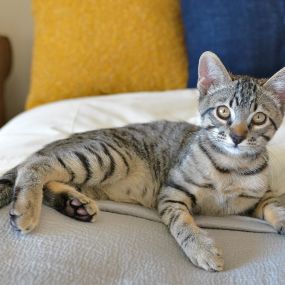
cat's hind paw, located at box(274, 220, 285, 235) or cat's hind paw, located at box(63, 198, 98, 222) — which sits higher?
cat's hind paw, located at box(63, 198, 98, 222)

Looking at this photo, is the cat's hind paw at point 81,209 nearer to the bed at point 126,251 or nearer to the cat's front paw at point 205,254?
the bed at point 126,251

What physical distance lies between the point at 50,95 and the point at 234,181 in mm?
1104

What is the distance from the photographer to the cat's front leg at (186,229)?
859 millimetres

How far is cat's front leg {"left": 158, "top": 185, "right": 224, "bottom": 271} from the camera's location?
86cm

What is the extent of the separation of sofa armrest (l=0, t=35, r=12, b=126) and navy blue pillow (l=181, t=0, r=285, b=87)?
104 centimetres

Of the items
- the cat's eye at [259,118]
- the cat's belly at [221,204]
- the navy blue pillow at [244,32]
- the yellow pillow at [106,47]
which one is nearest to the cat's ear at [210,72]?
the cat's eye at [259,118]

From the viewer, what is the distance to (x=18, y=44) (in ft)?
8.04

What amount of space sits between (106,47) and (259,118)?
1.03 metres

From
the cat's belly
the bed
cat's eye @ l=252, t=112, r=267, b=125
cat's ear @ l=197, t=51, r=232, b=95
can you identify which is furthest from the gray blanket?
cat's ear @ l=197, t=51, r=232, b=95

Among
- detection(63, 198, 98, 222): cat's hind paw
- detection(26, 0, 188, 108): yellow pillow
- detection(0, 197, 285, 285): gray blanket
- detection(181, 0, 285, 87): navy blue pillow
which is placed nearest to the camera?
detection(0, 197, 285, 285): gray blanket

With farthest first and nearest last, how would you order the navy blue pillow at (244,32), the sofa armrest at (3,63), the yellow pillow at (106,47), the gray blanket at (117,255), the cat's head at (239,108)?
the sofa armrest at (3,63) < the yellow pillow at (106,47) < the navy blue pillow at (244,32) < the cat's head at (239,108) < the gray blanket at (117,255)

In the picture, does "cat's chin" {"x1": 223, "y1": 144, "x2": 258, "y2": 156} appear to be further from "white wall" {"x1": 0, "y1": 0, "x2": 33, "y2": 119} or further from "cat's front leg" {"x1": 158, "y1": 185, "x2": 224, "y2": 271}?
"white wall" {"x1": 0, "y1": 0, "x2": 33, "y2": 119}

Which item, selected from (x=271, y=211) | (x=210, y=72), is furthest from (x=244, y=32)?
(x=271, y=211)

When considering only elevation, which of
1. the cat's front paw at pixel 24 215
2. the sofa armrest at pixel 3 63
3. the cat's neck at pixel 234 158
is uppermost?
the cat's neck at pixel 234 158
